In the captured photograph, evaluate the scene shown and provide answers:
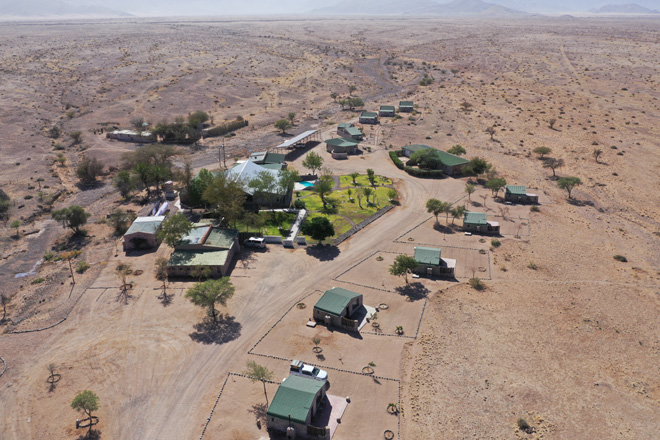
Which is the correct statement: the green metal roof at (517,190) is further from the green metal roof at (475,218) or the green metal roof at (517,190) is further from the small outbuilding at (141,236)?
the small outbuilding at (141,236)

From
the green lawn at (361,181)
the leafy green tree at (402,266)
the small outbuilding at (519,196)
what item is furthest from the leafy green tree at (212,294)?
the small outbuilding at (519,196)

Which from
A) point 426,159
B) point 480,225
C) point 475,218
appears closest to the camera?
point 480,225

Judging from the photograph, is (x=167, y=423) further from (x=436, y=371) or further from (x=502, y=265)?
(x=502, y=265)

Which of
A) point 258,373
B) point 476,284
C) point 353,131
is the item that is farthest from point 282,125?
point 258,373

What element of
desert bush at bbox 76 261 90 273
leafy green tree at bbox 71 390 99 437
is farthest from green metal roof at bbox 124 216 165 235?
leafy green tree at bbox 71 390 99 437

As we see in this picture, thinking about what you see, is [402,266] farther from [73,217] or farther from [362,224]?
[73,217]

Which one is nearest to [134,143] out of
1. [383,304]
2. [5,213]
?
[5,213]

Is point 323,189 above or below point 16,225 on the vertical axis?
above

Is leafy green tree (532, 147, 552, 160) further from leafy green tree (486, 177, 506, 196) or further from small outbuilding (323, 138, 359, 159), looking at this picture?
small outbuilding (323, 138, 359, 159)
